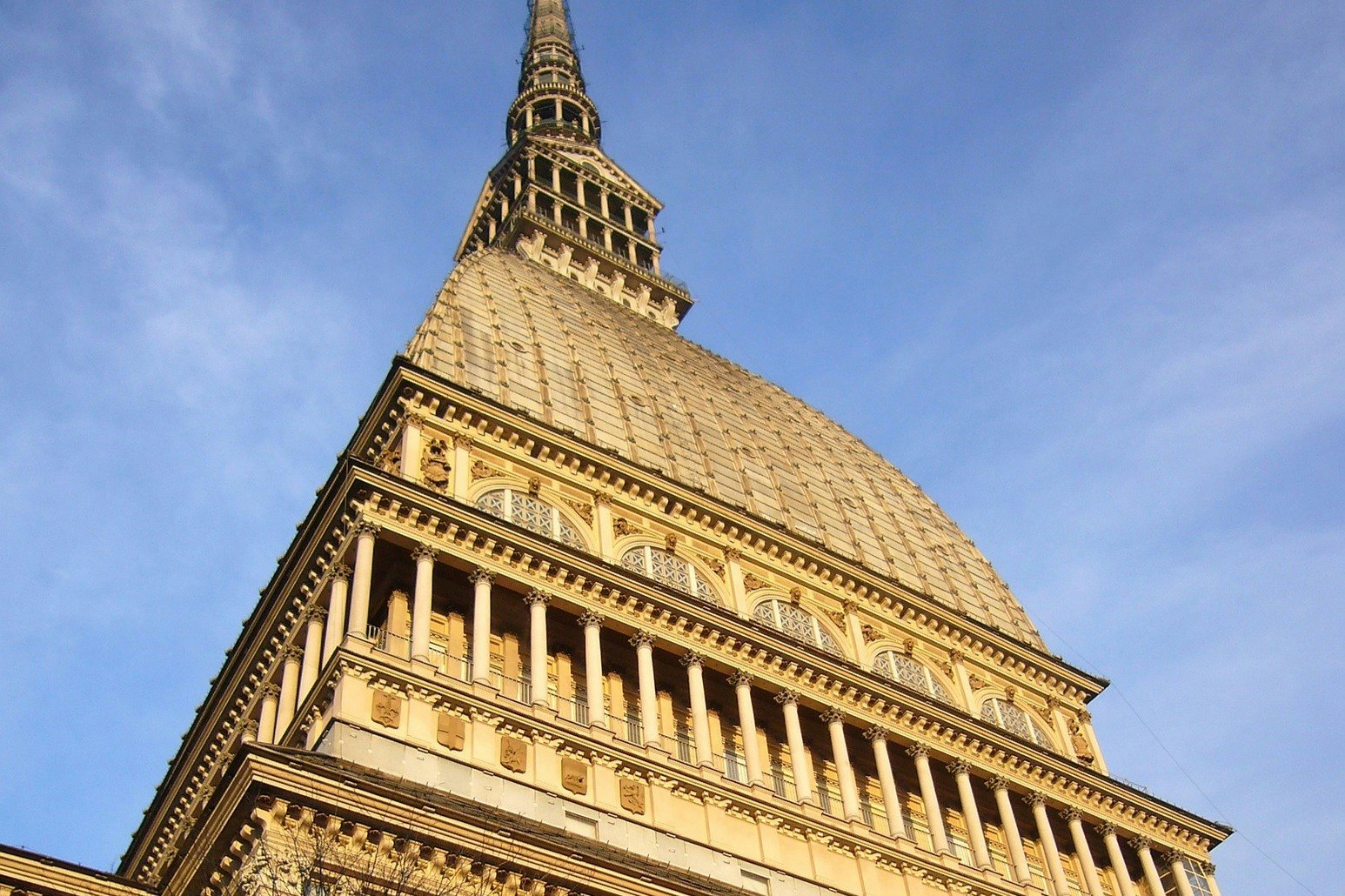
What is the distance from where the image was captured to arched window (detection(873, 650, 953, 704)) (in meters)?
53.1

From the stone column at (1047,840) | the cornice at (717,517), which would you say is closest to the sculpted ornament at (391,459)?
the cornice at (717,517)

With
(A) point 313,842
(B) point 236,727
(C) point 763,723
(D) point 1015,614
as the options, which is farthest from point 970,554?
(A) point 313,842

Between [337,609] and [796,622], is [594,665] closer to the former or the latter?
[337,609]

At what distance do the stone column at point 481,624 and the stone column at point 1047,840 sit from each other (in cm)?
1978

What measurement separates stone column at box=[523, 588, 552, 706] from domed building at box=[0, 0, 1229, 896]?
0.36ft

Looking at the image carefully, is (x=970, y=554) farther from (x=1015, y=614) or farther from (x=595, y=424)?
(x=595, y=424)

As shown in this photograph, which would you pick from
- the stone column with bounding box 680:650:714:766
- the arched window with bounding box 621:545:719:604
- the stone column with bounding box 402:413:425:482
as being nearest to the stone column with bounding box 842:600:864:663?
the arched window with bounding box 621:545:719:604

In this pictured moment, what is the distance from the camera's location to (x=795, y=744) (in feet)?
149

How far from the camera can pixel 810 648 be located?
157 feet

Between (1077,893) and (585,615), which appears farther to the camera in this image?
(1077,893)

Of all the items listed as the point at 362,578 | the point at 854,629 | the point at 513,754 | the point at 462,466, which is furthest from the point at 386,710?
the point at 854,629

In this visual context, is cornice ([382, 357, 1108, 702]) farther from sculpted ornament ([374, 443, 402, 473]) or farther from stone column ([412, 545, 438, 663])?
stone column ([412, 545, 438, 663])

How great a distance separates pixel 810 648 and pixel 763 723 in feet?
9.42

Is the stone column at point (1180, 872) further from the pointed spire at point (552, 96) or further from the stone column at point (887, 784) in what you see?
the pointed spire at point (552, 96)
